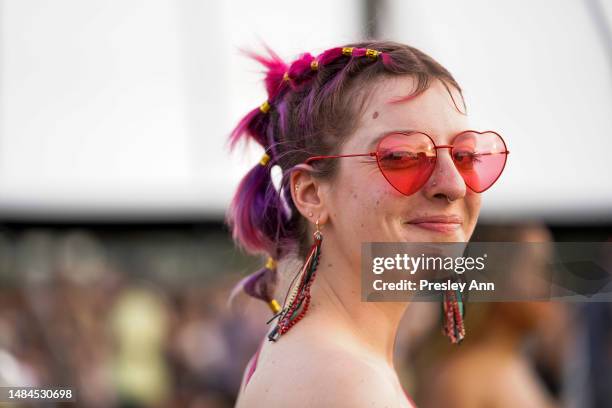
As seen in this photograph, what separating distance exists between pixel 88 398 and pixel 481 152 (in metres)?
4.60

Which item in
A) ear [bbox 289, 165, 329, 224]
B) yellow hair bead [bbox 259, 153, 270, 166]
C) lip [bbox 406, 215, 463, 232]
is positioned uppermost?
yellow hair bead [bbox 259, 153, 270, 166]

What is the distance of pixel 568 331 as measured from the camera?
14.5 feet

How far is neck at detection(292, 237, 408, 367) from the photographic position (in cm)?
189

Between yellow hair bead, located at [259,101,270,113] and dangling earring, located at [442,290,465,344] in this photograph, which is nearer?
dangling earring, located at [442,290,465,344]

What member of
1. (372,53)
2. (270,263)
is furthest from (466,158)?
Answer: (270,263)

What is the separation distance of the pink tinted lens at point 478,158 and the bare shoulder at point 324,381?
17.8 inches

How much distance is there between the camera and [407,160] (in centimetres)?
180

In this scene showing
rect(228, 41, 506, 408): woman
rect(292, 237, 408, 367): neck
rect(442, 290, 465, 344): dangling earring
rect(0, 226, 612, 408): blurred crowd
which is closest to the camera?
rect(228, 41, 506, 408): woman

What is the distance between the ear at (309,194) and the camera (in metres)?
1.92

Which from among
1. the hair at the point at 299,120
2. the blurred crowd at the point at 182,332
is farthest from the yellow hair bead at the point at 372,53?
the blurred crowd at the point at 182,332

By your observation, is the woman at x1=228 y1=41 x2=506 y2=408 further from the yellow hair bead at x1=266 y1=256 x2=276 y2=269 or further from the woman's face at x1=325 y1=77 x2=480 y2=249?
the yellow hair bead at x1=266 y1=256 x2=276 y2=269

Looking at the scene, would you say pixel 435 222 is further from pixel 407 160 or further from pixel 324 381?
pixel 324 381

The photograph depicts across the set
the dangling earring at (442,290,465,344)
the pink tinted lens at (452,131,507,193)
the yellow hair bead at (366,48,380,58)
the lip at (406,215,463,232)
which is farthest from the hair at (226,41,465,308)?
the dangling earring at (442,290,465,344)

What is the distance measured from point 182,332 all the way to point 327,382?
6139 millimetres
